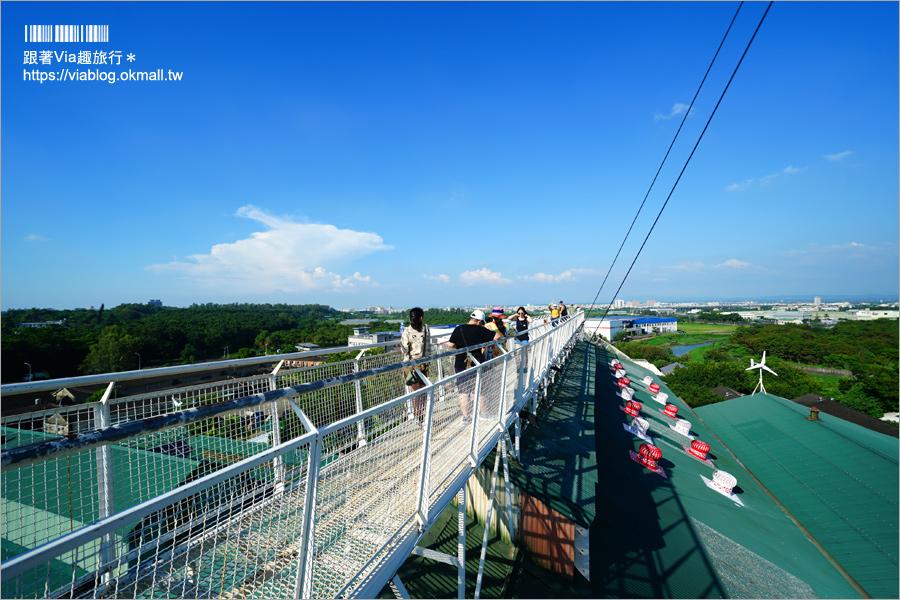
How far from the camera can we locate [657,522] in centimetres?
676

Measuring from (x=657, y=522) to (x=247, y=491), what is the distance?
7.32 metres

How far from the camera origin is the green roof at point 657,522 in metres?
5.32

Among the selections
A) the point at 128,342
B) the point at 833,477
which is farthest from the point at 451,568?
the point at 128,342

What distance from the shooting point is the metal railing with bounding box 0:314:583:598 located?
1.42 m

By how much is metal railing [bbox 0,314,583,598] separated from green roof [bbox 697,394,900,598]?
1092 cm

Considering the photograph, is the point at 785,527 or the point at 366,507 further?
the point at 785,527

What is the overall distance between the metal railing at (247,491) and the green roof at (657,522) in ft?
6.76

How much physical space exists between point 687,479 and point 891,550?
4.96m

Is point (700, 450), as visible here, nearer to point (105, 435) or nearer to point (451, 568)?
point (451, 568)

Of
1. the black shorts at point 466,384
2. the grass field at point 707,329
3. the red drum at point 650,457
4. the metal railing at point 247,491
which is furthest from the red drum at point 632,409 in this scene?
the grass field at point 707,329

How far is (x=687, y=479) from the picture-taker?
939 cm

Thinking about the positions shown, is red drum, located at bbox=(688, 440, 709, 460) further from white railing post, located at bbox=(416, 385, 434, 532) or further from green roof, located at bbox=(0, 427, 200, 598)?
green roof, located at bbox=(0, 427, 200, 598)

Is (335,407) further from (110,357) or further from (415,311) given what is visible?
(110,357)

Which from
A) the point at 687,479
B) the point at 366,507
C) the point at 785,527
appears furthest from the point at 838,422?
the point at 366,507
